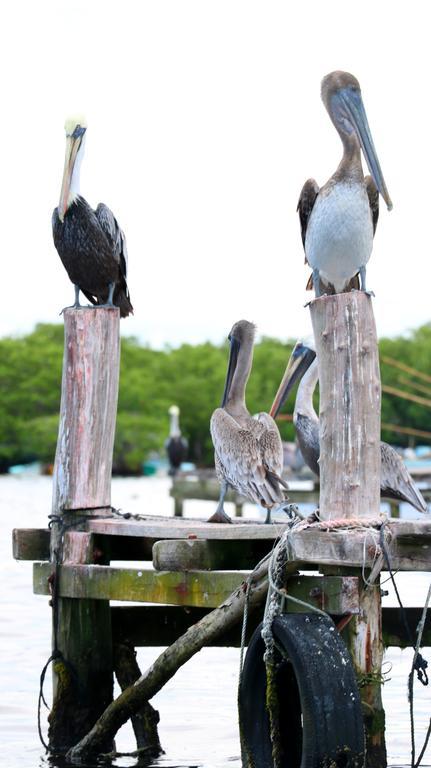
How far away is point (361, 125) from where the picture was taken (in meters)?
6.28

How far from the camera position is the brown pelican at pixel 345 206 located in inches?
235

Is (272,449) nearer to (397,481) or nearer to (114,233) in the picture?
(397,481)

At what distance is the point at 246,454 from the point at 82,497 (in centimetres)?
92

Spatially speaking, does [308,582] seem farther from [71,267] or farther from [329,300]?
[71,267]

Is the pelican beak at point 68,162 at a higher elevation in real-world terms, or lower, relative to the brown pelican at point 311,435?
higher

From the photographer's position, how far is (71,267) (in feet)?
26.9

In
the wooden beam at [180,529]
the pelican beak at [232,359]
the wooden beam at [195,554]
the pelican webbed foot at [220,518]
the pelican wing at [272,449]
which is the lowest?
the wooden beam at [195,554]

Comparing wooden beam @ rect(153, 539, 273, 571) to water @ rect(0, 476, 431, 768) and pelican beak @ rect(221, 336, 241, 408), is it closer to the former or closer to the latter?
water @ rect(0, 476, 431, 768)

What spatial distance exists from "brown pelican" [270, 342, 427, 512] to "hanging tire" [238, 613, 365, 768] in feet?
5.83

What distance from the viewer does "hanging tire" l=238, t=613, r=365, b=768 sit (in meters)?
4.97

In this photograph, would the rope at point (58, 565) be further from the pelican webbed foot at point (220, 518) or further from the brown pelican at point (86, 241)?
the brown pelican at point (86, 241)

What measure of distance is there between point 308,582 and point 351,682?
0.56m

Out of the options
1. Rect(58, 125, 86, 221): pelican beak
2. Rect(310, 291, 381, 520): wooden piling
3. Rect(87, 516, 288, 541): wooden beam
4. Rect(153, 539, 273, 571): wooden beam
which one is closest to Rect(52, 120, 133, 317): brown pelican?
Rect(58, 125, 86, 221): pelican beak

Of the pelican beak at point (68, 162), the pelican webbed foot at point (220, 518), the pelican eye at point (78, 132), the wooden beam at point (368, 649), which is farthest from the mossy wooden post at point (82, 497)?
the wooden beam at point (368, 649)
